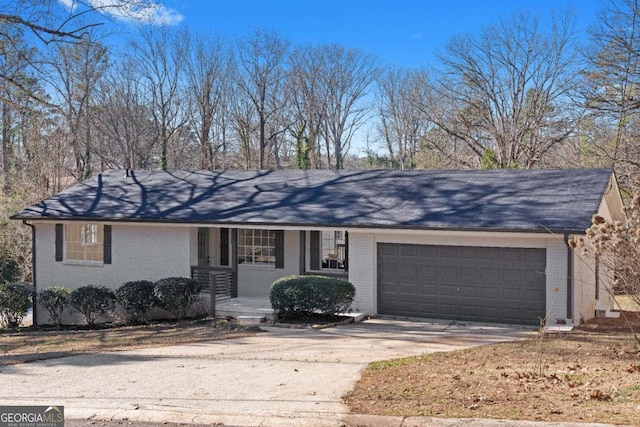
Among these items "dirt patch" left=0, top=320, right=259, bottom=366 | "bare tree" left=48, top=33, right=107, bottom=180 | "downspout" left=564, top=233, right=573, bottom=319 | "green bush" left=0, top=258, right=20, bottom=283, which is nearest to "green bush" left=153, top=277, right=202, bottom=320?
"dirt patch" left=0, top=320, right=259, bottom=366

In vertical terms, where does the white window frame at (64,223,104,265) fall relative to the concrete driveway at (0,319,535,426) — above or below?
above

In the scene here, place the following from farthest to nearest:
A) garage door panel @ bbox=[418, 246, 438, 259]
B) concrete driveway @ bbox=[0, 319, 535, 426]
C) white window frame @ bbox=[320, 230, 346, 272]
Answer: white window frame @ bbox=[320, 230, 346, 272], garage door panel @ bbox=[418, 246, 438, 259], concrete driveway @ bbox=[0, 319, 535, 426]

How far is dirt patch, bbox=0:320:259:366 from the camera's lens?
13234 mm

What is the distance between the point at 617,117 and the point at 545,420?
22.4m


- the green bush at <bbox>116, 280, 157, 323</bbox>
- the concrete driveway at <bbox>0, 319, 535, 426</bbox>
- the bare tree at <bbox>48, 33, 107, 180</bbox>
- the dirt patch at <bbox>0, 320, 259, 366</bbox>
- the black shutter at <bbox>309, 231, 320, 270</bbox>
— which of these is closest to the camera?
the concrete driveway at <bbox>0, 319, 535, 426</bbox>

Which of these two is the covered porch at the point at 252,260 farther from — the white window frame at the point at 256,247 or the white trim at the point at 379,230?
the white trim at the point at 379,230

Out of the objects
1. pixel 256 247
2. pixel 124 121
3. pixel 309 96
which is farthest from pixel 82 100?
pixel 256 247

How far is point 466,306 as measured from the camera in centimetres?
1581

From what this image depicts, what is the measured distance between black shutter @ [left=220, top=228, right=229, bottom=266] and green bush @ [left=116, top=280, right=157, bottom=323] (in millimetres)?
2634

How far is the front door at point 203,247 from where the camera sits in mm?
19984

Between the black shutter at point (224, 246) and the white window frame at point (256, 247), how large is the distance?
625 mm

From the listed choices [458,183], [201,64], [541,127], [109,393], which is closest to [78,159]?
[201,64]

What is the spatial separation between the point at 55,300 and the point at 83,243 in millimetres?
2143

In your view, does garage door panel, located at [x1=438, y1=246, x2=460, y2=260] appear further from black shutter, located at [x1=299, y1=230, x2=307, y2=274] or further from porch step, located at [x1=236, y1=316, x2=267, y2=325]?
porch step, located at [x1=236, y1=316, x2=267, y2=325]
